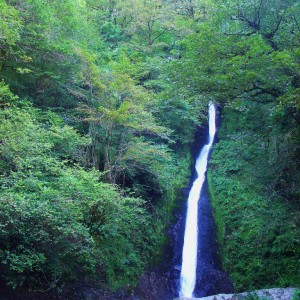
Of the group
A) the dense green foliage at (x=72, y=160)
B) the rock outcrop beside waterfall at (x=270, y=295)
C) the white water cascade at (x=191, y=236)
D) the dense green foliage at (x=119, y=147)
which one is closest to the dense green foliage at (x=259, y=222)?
the dense green foliage at (x=119, y=147)

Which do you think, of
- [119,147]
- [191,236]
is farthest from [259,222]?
[119,147]

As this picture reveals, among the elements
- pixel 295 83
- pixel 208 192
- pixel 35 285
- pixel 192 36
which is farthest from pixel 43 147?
pixel 208 192

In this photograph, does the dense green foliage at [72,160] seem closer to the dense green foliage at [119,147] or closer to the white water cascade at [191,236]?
the dense green foliage at [119,147]

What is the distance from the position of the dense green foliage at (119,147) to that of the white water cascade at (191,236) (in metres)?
1.08

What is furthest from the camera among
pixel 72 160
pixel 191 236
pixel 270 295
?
pixel 191 236

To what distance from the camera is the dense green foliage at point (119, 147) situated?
6.45m

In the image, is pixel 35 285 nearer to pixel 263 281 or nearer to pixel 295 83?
pixel 263 281

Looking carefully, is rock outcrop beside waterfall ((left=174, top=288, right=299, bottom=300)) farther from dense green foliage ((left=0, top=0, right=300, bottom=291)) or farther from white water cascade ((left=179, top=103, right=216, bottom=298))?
white water cascade ((left=179, top=103, right=216, bottom=298))

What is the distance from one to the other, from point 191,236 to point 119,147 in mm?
5275

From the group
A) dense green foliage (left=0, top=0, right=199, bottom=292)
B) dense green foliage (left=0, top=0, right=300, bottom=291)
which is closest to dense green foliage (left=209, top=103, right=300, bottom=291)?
dense green foliage (left=0, top=0, right=300, bottom=291)

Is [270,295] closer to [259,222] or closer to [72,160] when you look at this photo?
[259,222]

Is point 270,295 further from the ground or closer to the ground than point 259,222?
closer to the ground

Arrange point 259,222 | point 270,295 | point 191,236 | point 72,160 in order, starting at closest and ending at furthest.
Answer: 1. point 270,295
2. point 72,160
3. point 259,222
4. point 191,236

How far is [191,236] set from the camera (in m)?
13.1
